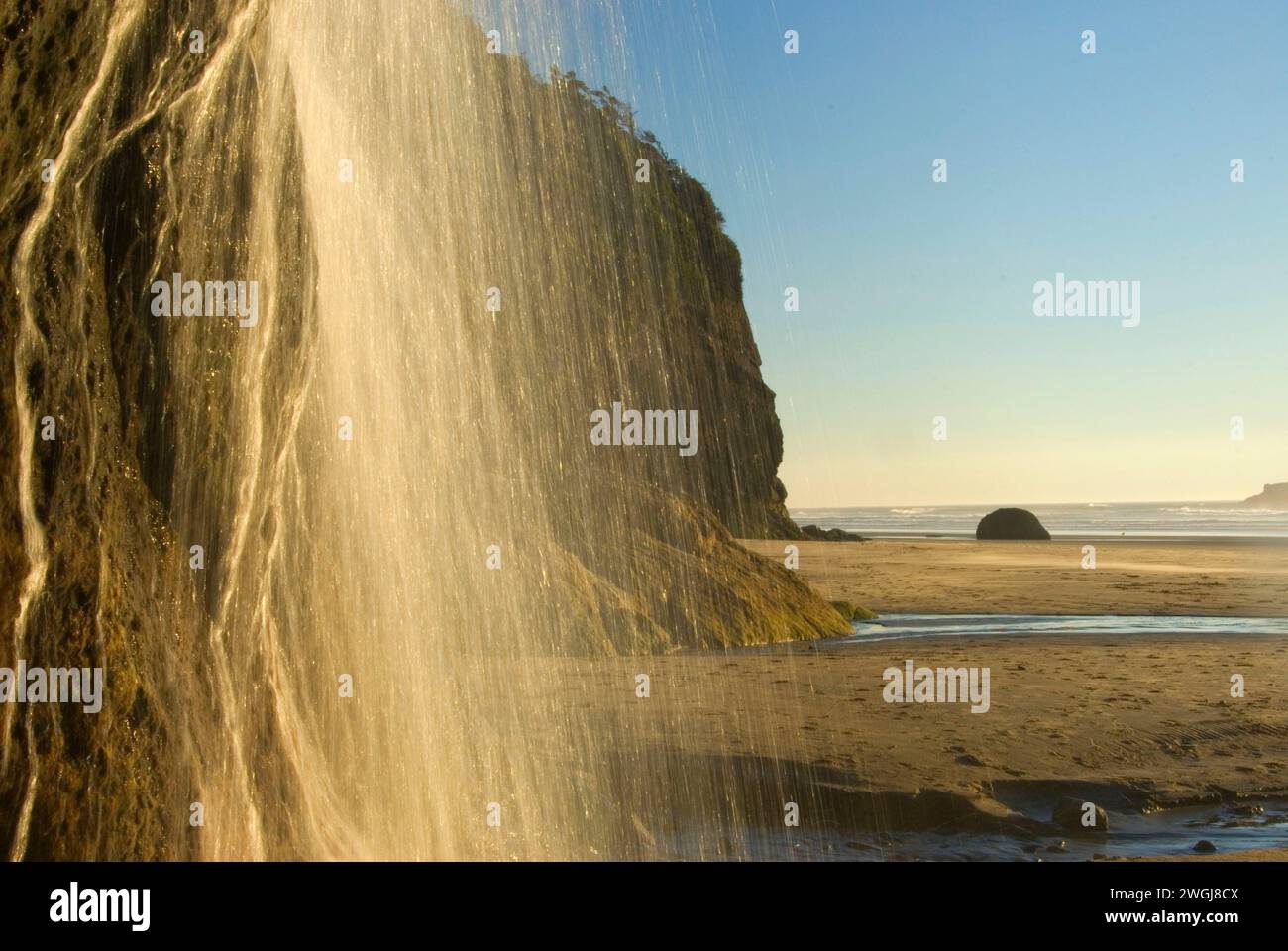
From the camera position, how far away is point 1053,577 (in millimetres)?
→ 35875

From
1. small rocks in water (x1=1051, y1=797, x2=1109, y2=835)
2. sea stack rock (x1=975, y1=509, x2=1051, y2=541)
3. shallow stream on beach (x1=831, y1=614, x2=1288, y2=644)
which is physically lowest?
small rocks in water (x1=1051, y1=797, x2=1109, y2=835)

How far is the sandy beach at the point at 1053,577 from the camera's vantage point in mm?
28328

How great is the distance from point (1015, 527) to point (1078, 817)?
52.7m

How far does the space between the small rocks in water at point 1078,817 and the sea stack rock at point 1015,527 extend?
52.0 metres

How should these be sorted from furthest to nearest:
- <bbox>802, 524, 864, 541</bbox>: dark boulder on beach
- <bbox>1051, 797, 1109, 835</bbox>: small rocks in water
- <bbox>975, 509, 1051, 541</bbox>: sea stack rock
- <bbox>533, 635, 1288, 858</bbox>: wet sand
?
1. <bbox>975, 509, 1051, 541</bbox>: sea stack rock
2. <bbox>802, 524, 864, 541</bbox>: dark boulder on beach
3. <bbox>533, 635, 1288, 858</bbox>: wet sand
4. <bbox>1051, 797, 1109, 835</bbox>: small rocks in water

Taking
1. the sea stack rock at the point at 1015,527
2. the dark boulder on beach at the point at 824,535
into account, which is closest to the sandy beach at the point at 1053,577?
the dark boulder on beach at the point at 824,535

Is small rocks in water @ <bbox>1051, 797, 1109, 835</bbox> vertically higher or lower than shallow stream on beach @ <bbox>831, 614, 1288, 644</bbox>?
lower

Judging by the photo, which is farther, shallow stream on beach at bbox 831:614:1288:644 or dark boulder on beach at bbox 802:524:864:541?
dark boulder on beach at bbox 802:524:864:541

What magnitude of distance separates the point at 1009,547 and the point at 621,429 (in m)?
34.2

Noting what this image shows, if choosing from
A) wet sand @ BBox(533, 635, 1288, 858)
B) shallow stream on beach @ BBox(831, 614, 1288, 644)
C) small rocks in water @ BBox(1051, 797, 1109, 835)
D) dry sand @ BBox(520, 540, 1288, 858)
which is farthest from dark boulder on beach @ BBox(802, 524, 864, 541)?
small rocks in water @ BBox(1051, 797, 1109, 835)

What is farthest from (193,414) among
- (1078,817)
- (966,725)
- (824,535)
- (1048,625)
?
(824,535)

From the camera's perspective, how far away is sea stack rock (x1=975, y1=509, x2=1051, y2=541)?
197 feet

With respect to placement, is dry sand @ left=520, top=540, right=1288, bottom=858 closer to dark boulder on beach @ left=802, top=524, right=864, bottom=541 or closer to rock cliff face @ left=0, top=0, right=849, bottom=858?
rock cliff face @ left=0, top=0, right=849, bottom=858

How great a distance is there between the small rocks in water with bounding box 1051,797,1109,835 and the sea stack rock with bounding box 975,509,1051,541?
52.0 metres
